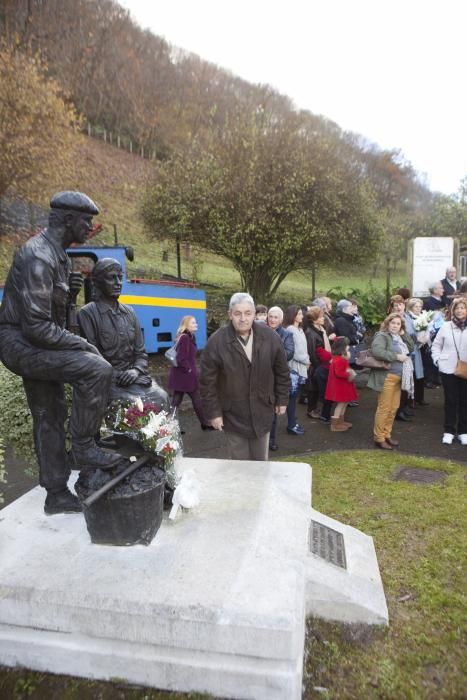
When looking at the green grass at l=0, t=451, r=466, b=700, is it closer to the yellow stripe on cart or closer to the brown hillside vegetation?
the yellow stripe on cart

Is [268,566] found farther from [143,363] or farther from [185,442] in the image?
[185,442]

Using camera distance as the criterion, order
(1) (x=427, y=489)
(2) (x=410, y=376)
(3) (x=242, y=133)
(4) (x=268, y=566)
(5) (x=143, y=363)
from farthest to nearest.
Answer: (3) (x=242, y=133)
(2) (x=410, y=376)
(1) (x=427, y=489)
(5) (x=143, y=363)
(4) (x=268, y=566)

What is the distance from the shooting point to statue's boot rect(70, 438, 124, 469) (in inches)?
121

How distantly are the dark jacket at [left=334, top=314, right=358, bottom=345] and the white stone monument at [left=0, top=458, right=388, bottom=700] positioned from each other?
5.59 metres

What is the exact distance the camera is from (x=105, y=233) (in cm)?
2103

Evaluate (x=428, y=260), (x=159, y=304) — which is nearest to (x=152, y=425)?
(x=159, y=304)

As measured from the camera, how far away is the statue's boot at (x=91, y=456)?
3.07 meters

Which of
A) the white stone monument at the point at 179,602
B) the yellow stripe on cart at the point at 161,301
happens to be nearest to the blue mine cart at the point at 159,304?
the yellow stripe on cart at the point at 161,301

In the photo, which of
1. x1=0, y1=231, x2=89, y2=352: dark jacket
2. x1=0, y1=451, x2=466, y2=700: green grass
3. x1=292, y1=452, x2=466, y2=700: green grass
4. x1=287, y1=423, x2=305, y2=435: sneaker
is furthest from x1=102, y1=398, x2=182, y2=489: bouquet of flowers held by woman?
x1=287, y1=423, x2=305, y2=435: sneaker

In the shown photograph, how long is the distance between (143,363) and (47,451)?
1013 mm

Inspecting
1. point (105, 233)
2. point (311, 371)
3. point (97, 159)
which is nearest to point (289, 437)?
point (311, 371)

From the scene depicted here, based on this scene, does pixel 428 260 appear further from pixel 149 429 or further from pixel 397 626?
pixel 149 429

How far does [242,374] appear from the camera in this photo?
14.1ft

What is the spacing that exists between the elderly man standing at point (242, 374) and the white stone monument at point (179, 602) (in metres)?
1.15
